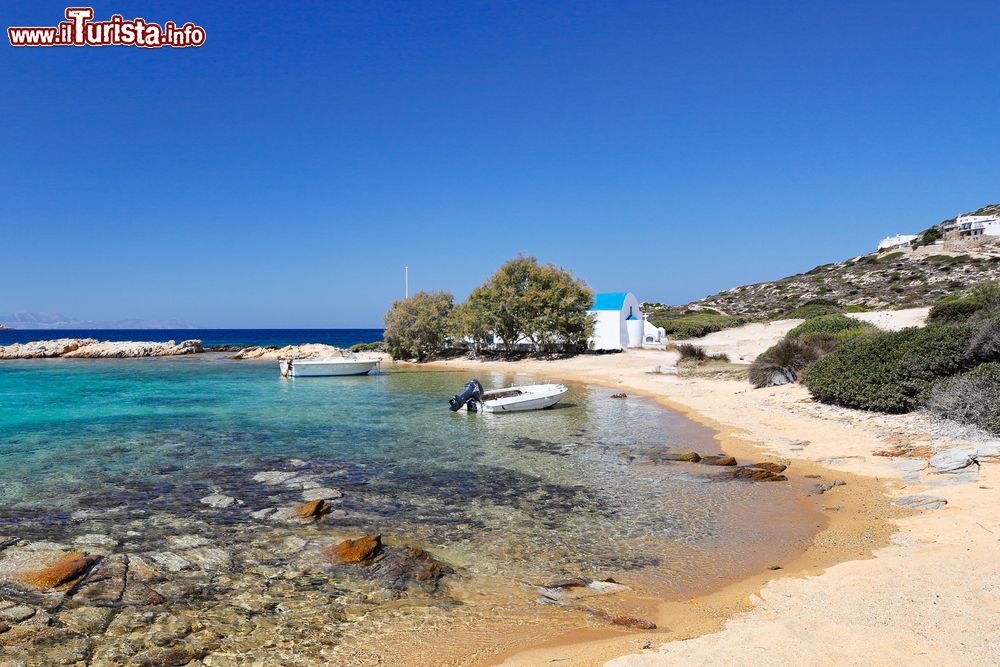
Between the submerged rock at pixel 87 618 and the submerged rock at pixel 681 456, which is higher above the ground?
the submerged rock at pixel 681 456

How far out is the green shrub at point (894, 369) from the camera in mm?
16094

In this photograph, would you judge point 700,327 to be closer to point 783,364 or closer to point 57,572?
point 783,364

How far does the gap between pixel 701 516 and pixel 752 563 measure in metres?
2.09

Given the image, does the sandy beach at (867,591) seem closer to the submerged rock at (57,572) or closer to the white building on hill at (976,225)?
the submerged rock at (57,572)

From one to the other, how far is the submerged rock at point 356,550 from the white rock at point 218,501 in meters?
3.59

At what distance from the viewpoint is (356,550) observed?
834cm

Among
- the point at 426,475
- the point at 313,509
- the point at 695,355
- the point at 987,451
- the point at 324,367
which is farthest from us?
the point at 324,367

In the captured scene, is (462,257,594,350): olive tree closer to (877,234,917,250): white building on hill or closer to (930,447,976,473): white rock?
(930,447,976,473): white rock

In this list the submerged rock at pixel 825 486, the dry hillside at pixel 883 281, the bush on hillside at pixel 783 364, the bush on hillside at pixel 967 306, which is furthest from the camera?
the dry hillside at pixel 883 281

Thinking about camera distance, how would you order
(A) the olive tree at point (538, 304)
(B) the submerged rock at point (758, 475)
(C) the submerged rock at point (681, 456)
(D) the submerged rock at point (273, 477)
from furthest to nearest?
(A) the olive tree at point (538, 304) → (C) the submerged rock at point (681, 456) → (D) the submerged rock at point (273, 477) → (B) the submerged rock at point (758, 475)

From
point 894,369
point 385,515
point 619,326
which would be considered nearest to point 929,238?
point 619,326

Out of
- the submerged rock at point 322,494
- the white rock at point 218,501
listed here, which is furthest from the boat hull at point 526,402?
the white rock at point 218,501

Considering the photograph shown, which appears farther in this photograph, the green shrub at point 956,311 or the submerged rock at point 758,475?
the green shrub at point 956,311

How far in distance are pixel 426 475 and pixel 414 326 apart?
40.3m
